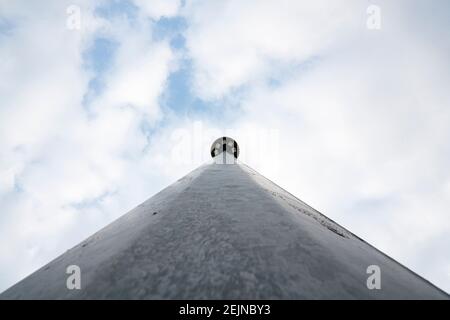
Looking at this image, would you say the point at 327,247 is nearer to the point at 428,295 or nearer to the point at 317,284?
the point at 317,284

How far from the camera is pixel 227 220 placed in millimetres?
2445

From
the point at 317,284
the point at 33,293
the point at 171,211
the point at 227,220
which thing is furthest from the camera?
the point at 171,211

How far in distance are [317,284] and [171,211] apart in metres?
1.55

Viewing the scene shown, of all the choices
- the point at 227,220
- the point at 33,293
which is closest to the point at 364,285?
the point at 227,220

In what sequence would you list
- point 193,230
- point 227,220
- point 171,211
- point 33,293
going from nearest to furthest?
point 33,293 → point 193,230 → point 227,220 → point 171,211

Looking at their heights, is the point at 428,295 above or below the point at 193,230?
below
